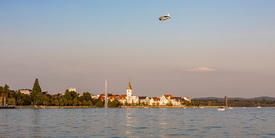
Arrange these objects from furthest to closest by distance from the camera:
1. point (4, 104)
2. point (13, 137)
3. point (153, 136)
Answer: point (4, 104) < point (153, 136) < point (13, 137)

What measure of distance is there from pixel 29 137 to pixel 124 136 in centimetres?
1130

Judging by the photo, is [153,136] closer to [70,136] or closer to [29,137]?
[70,136]

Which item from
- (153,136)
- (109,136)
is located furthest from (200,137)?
(109,136)

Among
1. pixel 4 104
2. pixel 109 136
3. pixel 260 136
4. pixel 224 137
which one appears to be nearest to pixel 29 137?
pixel 109 136

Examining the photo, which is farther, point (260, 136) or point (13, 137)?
point (260, 136)

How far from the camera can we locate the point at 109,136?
39.2 meters

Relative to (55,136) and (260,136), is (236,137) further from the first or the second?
(55,136)

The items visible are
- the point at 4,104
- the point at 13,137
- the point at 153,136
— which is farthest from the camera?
the point at 4,104

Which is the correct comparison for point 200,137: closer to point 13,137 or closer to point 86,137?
point 86,137

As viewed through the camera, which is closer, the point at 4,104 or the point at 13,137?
the point at 13,137

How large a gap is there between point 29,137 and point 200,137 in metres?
20.4

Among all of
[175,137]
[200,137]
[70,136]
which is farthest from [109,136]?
[200,137]

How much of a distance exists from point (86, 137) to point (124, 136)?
467cm

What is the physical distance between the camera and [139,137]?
38.6m
